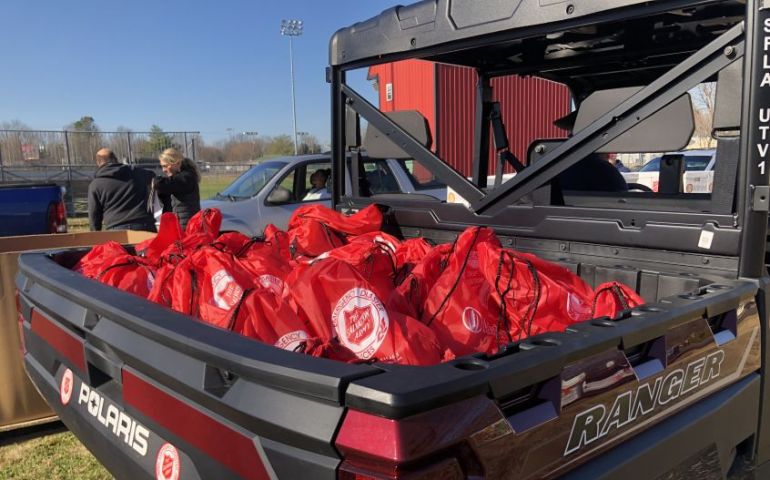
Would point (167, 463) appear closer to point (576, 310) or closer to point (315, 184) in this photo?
point (576, 310)

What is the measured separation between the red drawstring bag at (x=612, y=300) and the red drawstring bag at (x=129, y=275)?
5.50 ft

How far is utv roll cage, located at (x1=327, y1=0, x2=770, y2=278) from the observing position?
74.5 inches

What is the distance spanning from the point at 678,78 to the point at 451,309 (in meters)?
1.08

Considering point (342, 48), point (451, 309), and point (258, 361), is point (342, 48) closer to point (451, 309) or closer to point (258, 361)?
point (451, 309)

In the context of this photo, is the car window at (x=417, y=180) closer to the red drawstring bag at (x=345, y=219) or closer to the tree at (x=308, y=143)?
the red drawstring bag at (x=345, y=219)

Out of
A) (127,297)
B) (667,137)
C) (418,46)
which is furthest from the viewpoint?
(418,46)

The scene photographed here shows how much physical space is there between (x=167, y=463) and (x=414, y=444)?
0.79 m

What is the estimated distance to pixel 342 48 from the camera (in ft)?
10.1

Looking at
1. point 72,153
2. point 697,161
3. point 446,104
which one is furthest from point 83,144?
point 697,161

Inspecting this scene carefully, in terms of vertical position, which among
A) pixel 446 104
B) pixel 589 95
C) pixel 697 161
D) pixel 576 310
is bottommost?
pixel 576 310

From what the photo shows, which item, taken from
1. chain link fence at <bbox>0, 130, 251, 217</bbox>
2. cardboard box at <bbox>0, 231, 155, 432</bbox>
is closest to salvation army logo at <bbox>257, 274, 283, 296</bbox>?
cardboard box at <bbox>0, 231, 155, 432</bbox>

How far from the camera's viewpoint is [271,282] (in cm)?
226

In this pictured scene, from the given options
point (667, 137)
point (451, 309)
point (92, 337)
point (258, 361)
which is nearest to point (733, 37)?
point (667, 137)

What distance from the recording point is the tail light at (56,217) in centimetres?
667
